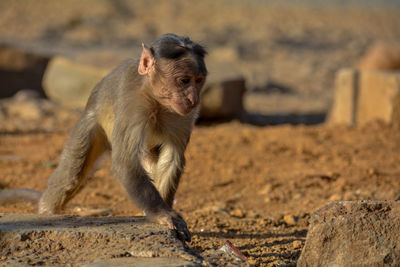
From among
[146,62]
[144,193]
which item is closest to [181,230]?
[144,193]

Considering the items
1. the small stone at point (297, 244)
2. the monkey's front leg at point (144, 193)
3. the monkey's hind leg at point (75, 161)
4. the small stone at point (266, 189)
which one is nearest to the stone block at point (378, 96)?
the small stone at point (266, 189)

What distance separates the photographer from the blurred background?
13984 mm

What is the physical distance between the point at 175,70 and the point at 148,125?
492mm

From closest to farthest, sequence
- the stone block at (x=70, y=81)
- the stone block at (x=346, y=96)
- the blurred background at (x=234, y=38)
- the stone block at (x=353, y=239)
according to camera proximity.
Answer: the stone block at (x=353, y=239) < the stone block at (x=346, y=96) < the stone block at (x=70, y=81) < the blurred background at (x=234, y=38)

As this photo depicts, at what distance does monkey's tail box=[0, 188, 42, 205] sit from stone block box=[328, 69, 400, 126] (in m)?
6.71

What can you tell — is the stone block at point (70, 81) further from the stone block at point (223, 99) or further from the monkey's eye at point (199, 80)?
the monkey's eye at point (199, 80)

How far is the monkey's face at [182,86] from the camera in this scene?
4.61 m

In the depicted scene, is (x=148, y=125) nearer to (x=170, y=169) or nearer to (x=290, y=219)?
(x=170, y=169)

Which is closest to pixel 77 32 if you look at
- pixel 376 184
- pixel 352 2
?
pixel 376 184

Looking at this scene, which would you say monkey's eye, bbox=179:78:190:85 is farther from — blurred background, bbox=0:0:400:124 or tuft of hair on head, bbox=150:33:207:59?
blurred background, bbox=0:0:400:124

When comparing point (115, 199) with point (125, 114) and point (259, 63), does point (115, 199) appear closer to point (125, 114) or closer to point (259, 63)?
point (125, 114)

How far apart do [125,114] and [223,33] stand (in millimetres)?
19325

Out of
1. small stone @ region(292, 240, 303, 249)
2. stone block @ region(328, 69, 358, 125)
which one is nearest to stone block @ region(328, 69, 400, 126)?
stone block @ region(328, 69, 358, 125)

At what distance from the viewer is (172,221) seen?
4.32m
